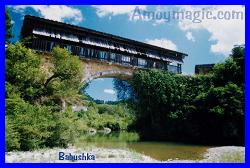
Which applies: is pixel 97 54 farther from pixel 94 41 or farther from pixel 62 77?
pixel 62 77

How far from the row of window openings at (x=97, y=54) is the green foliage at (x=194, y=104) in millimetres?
872

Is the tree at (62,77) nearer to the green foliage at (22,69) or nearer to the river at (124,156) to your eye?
the green foliage at (22,69)

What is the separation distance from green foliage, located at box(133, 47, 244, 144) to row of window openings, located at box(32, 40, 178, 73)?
34.3 inches

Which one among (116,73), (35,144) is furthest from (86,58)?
(35,144)

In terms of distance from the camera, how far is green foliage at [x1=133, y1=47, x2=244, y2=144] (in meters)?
18.4

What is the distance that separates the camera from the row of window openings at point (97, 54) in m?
17.0

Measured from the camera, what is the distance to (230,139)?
18812 mm

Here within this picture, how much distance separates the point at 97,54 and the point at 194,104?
6536mm

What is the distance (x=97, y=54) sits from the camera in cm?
1928

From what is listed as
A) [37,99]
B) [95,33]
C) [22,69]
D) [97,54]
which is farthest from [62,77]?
[95,33]

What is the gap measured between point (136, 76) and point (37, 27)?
6.96 metres

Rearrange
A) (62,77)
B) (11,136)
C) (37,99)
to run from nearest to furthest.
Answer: (11,136) → (37,99) → (62,77)

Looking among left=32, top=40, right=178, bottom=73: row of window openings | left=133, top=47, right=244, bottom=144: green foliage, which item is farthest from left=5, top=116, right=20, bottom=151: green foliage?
left=133, top=47, right=244, bottom=144: green foliage

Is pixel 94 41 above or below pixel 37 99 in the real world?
above
